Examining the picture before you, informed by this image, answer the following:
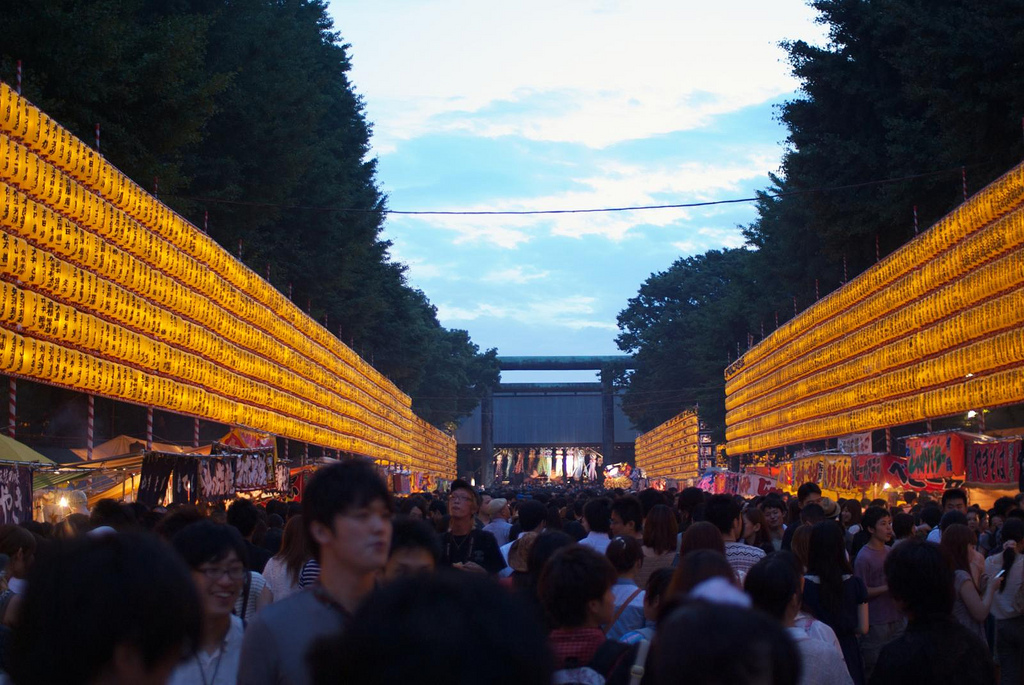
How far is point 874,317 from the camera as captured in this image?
96.2 ft

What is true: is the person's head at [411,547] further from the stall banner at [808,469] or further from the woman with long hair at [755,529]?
the stall banner at [808,469]

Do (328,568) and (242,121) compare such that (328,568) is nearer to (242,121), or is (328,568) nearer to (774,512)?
(774,512)

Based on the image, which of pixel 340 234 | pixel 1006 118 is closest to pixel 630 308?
pixel 340 234

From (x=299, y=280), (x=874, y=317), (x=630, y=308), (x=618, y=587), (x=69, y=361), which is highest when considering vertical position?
(x=630, y=308)

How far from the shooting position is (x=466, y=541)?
9.65m

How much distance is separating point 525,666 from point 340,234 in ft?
141

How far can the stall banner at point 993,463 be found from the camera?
18.5 metres

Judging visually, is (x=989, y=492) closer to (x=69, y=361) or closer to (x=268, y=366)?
(x=69, y=361)

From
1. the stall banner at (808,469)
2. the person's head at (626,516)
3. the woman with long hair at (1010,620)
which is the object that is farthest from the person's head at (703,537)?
the stall banner at (808,469)

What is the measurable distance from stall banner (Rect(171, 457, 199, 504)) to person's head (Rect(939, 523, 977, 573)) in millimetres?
10620

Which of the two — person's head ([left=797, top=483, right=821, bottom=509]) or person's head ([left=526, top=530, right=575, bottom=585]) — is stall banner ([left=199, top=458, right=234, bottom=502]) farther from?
person's head ([left=526, top=530, right=575, bottom=585])

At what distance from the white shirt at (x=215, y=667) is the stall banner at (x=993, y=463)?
53.2ft

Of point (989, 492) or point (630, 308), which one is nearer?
point (989, 492)

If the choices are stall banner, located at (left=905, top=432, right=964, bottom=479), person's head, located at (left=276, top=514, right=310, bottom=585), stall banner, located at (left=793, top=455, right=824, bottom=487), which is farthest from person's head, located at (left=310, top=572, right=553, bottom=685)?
stall banner, located at (left=793, top=455, right=824, bottom=487)
